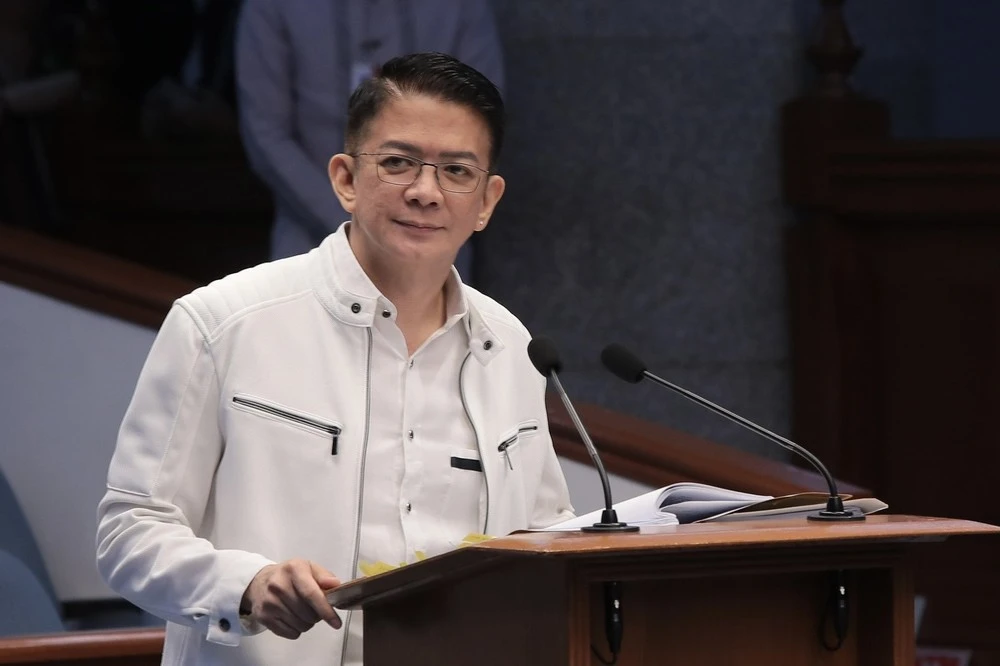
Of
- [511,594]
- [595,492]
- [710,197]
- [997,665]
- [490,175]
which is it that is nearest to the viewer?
[511,594]

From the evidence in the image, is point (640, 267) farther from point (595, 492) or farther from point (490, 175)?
point (490, 175)

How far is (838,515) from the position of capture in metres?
1.66

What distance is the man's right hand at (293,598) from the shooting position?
1719 millimetres

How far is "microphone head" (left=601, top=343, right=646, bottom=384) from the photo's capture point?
5.96 feet

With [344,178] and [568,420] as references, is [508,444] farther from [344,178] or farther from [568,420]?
[568,420]

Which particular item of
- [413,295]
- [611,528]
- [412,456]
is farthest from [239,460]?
[611,528]

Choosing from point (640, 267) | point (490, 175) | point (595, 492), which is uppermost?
point (640, 267)

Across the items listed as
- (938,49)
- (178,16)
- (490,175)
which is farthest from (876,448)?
(490,175)

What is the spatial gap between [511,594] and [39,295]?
2168 millimetres

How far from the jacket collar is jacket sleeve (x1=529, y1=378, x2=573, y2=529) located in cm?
14

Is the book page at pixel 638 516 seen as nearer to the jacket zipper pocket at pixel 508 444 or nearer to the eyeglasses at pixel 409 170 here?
the jacket zipper pocket at pixel 508 444

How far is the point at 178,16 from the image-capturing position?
4668 millimetres

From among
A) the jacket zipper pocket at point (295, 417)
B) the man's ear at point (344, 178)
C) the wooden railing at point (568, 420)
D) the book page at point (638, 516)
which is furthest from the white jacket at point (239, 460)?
the wooden railing at point (568, 420)

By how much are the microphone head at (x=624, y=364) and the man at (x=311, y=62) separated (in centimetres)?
213
